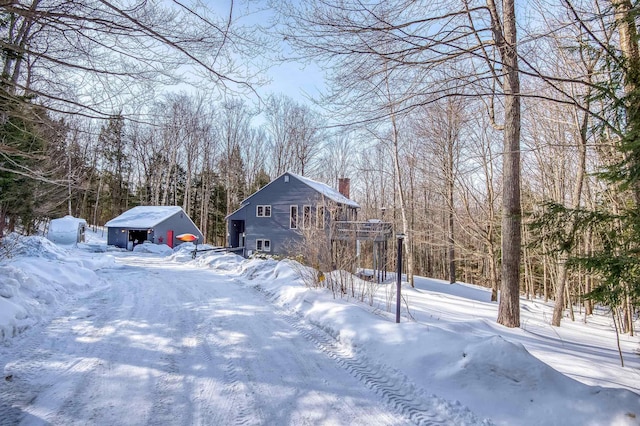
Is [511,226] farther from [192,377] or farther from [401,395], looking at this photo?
[192,377]

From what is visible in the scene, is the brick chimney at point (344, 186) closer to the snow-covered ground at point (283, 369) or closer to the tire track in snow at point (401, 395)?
the snow-covered ground at point (283, 369)

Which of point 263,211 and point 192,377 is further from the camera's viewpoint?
point 263,211

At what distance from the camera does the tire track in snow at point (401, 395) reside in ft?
9.07

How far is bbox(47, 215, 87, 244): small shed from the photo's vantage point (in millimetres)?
23000

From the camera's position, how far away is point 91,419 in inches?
101

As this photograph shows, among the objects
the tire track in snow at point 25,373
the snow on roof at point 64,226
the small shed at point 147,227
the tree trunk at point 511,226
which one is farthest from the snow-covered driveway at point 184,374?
the snow on roof at point 64,226

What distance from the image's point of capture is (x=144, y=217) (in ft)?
88.0

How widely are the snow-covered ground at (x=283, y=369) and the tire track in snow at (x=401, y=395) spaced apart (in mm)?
15

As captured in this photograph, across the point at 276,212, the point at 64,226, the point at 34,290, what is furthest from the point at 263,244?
the point at 34,290

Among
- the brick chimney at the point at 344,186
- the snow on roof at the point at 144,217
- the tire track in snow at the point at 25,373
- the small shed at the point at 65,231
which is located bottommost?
the tire track in snow at the point at 25,373

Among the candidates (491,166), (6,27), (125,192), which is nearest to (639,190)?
(6,27)

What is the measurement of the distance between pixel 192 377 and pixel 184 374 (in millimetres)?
129

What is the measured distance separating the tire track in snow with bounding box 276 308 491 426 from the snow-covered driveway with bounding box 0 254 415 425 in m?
0.04

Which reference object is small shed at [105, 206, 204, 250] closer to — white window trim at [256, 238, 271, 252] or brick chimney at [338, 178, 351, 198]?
white window trim at [256, 238, 271, 252]
